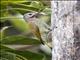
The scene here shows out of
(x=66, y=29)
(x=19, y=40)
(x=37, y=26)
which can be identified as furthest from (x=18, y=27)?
(x=66, y=29)

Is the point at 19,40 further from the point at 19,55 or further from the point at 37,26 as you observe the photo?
the point at 37,26

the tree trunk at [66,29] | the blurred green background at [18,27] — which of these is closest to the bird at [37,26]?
A: the blurred green background at [18,27]

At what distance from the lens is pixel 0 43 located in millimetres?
1154

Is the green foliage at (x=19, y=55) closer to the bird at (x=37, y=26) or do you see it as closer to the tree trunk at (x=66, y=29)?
the bird at (x=37, y=26)

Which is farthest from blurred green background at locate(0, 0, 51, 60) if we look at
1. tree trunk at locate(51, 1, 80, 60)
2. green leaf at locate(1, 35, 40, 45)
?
tree trunk at locate(51, 1, 80, 60)

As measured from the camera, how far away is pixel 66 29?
2.15 ft

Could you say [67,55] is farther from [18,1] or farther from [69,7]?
[18,1]

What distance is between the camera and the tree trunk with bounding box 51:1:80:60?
641 mm

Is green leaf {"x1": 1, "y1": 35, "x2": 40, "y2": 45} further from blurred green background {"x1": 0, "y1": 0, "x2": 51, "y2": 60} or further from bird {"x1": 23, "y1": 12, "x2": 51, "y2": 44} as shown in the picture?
bird {"x1": 23, "y1": 12, "x2": 51, "y2": 44}

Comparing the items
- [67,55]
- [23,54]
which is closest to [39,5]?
[23,54]

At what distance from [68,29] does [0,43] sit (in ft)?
1.79

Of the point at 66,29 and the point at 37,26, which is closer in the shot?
the point at 66,29

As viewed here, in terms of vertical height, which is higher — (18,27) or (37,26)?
(37,26)

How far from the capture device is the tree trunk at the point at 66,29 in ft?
2.10
